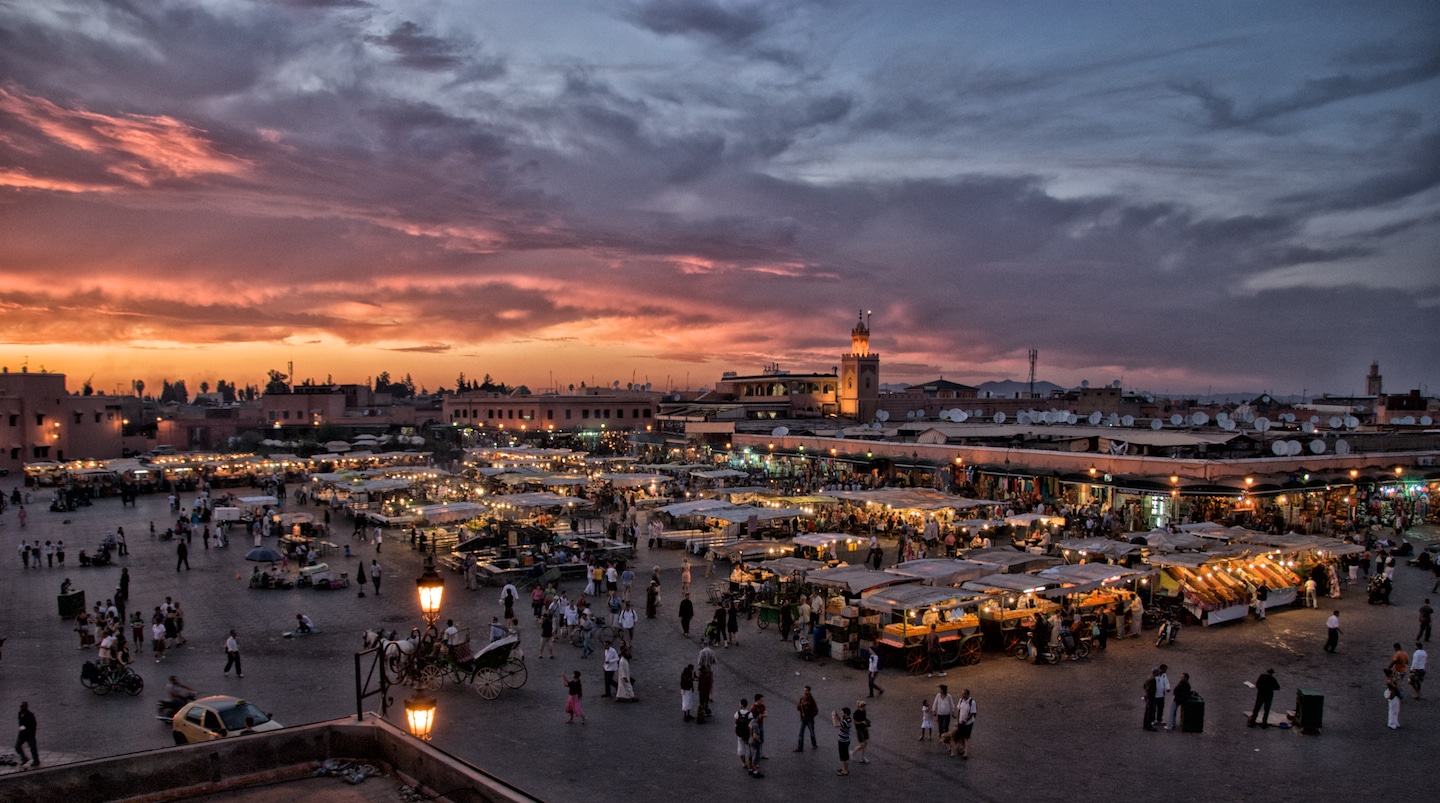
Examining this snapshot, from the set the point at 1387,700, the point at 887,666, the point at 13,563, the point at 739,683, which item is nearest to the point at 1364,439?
the point at 1387,700

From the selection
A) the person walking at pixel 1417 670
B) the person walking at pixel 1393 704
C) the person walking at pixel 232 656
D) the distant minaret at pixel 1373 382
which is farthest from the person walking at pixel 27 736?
the distant minaret at pixel 1373 382

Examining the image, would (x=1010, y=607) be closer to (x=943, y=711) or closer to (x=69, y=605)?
(x=943, y=711)

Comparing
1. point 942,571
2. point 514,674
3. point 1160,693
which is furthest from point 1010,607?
point 514,674

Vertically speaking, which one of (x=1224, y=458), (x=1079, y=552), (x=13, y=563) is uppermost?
(x=1224, y=458)

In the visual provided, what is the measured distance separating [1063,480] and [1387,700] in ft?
61.9

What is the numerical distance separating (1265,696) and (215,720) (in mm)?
14041

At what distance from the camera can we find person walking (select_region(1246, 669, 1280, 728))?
1162 cm

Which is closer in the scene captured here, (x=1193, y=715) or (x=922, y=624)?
(x=1193, y=715)

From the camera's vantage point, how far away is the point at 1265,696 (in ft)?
38.4

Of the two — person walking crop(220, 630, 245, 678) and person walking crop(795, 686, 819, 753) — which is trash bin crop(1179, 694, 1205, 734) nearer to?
person walking crop(795, 686, 819, 753)

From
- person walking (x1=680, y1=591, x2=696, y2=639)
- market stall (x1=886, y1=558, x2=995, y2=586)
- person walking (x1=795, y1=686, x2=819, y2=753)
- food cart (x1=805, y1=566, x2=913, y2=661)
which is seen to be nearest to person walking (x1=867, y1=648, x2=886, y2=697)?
food cart (x1=805, y1=566, x2=913, y2=661)

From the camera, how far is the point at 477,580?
22.1 meters

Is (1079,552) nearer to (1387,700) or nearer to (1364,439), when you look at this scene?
(1387,700)

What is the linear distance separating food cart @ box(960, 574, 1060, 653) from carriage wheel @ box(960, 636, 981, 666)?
61 centimetres
